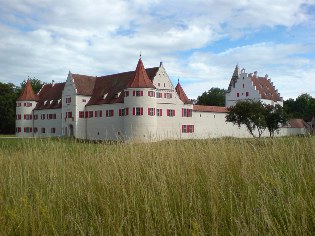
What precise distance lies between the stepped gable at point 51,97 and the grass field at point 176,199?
163 feet

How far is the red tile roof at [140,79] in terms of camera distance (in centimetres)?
4334

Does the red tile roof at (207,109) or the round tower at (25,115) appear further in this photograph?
the round tower at (25,115)

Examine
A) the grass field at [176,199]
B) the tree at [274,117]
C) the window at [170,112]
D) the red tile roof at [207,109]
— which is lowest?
the grass field at [176,199]

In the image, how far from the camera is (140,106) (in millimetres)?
43062

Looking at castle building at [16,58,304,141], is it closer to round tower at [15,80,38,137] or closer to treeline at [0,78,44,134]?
round tower at [15,80,38,137]

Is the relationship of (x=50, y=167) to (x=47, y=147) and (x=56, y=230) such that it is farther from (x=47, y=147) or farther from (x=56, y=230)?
(x=56, y=230)

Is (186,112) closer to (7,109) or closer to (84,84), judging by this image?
(84,84)

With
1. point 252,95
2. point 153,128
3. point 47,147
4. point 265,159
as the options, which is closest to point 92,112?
point 153,128

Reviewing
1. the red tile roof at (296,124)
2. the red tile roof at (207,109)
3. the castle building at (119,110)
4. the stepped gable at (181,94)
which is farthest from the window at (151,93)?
the red tile roof at (296,124)

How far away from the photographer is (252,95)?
2613 inches

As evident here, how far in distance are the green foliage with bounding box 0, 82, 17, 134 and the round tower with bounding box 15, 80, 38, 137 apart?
30.1 feet

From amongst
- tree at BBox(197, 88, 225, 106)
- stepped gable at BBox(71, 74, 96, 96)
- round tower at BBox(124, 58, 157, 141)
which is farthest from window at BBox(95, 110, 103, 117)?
tree at BBox(197, 88, 225, 106)

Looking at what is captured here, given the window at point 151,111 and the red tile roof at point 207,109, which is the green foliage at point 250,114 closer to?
the red tile roof at point 207,109

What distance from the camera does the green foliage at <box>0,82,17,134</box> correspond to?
6631 cm
